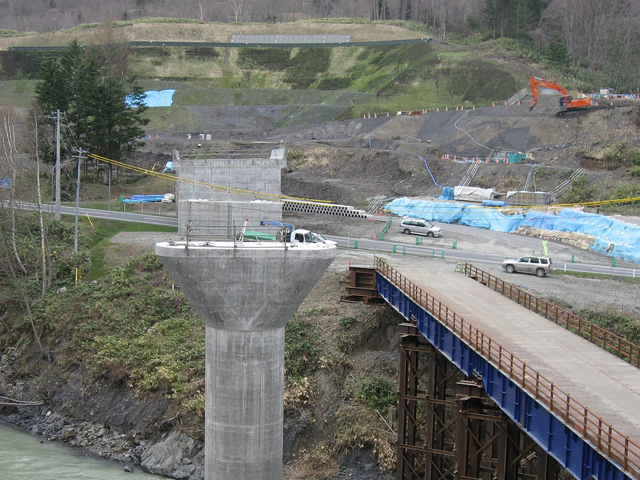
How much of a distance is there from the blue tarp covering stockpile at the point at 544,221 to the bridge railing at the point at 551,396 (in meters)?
23.9

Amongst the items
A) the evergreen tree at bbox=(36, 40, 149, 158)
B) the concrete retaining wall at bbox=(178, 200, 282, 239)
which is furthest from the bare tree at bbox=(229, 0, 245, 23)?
the concrete retaining wall at bbox=(178, 200, 282, 239)

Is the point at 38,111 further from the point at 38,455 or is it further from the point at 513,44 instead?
the point at 513,44

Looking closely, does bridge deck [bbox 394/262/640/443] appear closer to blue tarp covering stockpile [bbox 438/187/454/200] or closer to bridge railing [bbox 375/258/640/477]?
bridge railing [bbox 375/258/640/477]

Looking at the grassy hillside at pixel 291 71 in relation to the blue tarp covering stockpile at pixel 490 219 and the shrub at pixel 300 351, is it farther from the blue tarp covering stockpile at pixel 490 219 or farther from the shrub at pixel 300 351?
the shrub at pixel 300 351

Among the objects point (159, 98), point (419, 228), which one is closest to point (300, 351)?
point (419, 228)

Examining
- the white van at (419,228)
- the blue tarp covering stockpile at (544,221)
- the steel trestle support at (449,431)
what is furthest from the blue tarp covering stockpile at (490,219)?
the steel trestle support at (449,431)

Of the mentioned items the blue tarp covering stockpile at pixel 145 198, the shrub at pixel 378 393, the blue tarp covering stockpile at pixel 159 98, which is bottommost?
the shrub at pixel 378 393


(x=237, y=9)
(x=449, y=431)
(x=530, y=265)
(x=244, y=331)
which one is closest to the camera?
(x=244, y=331)

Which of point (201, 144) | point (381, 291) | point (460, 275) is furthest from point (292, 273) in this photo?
point (201, 144)

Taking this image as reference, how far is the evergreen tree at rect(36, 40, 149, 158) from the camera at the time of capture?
7600cm

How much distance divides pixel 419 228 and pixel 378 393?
2213cm

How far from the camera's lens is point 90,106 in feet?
248

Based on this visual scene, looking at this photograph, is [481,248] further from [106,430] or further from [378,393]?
[106,430]

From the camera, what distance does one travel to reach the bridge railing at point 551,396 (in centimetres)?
1931
